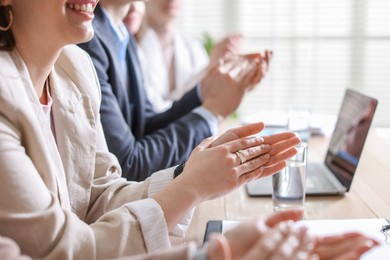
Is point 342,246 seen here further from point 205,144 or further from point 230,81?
point 230,81

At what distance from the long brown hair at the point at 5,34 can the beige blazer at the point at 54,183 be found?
0.02m

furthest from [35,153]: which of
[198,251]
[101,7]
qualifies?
[101,7]

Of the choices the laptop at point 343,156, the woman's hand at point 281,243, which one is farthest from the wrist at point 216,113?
the woman's hand at point 281,243

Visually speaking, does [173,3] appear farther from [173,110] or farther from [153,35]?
[173,110]

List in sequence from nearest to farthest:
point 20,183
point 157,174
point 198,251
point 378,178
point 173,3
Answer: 1. point 198,251
2. point 20,183
3. point 157,174
4. point 378,178
5. point 173,3

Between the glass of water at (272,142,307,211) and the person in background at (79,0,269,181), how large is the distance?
403 mm

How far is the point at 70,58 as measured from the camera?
4.00 feet

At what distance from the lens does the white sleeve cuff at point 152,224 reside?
3.01 feet

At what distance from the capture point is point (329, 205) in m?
1.29

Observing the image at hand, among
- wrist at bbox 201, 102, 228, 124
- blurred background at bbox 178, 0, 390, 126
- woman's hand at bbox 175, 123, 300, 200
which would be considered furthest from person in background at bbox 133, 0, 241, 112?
woman's hand at bbox 175, 123, 300, 200

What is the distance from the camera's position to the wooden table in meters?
1.21

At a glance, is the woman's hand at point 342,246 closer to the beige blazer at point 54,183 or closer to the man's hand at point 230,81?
the beige blazer at point 54,183

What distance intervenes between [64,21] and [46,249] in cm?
42

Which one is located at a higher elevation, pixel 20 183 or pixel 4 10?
pixel 4 10
